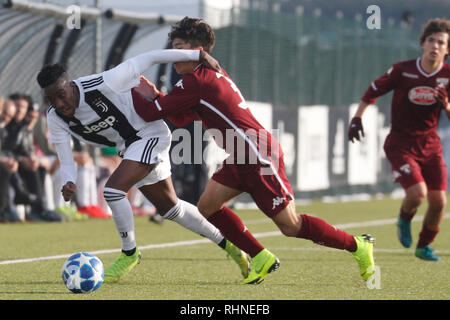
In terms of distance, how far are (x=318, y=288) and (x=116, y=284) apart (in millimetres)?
1315

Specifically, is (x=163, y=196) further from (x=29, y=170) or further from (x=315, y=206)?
(x=315, y=206)

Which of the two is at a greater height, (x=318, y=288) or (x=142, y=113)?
(x=142, y=113)

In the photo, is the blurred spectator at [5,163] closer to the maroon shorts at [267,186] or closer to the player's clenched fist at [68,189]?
the player's clenched fist at [68,189]

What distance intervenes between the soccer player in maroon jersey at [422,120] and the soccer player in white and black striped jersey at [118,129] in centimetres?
210

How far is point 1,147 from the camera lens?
11766 mm

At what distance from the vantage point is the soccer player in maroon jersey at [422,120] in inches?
312

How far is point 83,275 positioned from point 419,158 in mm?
3539

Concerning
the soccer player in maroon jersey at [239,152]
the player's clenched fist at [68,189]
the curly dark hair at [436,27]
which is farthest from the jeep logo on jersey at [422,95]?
the player's clenched fist at [68,189]

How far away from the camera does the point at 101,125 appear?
634 cm

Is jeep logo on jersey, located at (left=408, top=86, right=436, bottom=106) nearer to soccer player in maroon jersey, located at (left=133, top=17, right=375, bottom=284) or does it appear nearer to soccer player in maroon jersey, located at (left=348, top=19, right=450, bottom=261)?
soccer player in maroon jersey, located at (left=348, top=19, right=450, bottom=261)

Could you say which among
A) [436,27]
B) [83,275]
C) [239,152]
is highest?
[436,27]

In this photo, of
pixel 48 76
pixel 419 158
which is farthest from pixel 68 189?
pixel 419 158

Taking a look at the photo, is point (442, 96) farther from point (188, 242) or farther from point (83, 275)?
point (83, 275)
